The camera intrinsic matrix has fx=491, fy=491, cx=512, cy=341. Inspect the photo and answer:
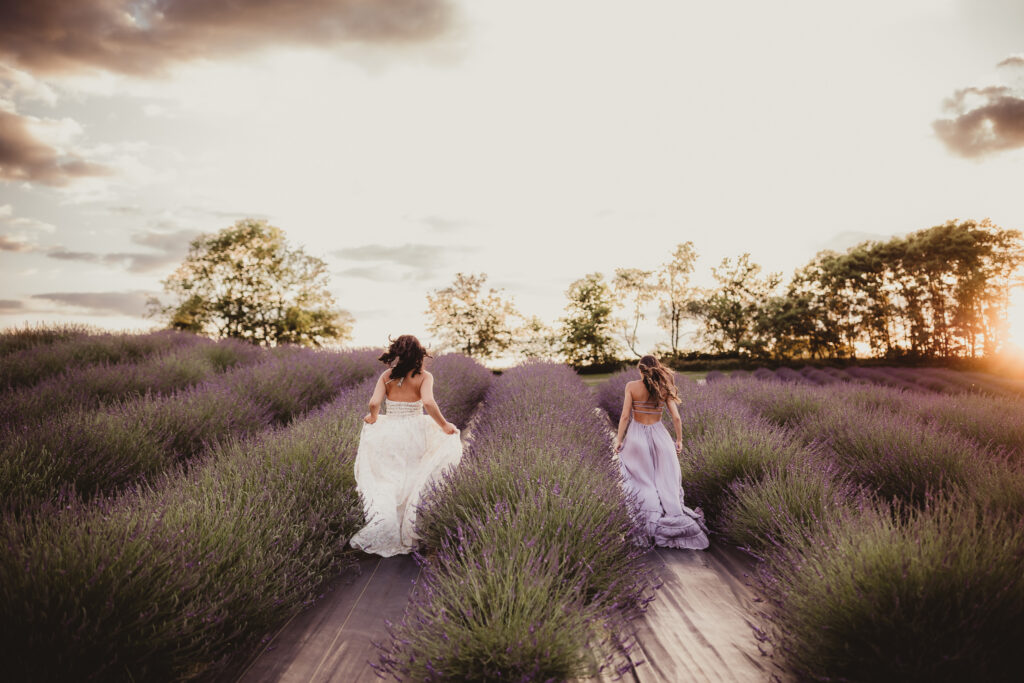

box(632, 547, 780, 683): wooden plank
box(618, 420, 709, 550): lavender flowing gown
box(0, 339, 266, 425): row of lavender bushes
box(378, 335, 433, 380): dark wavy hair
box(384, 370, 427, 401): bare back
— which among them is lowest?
box(632, 547, 780, 683): wooden plank

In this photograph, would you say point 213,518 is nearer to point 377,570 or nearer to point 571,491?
point 377,570

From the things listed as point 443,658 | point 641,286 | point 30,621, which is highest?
point 641,286

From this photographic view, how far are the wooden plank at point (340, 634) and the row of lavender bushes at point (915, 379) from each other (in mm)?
10600

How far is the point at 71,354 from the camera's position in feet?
29.9

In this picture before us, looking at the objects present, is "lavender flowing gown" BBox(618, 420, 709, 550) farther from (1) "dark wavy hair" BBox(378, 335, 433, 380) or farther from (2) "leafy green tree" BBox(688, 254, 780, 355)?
(2) "leafy green tree" BBox(688, 254, 780, 355)

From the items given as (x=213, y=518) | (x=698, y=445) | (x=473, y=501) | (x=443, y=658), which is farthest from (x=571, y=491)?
(x=698, y=445)

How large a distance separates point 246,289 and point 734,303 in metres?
28.5

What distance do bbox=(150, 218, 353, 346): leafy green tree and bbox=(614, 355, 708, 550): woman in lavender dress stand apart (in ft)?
85.6

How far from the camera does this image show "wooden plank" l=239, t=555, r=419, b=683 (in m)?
2.44

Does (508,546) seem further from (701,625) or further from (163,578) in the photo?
(163,578)

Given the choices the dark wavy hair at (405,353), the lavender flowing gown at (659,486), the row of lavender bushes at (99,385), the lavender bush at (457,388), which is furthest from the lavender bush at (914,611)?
the row of lavender bushes at (99,385)

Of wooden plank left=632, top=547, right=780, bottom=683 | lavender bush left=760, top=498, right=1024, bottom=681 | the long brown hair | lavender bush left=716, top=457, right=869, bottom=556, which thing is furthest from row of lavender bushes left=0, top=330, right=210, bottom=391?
lavender bush left=760, top=498, right=1024, bottom=681

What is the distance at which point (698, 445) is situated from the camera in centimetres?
507

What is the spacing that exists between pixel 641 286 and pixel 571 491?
31.5m
